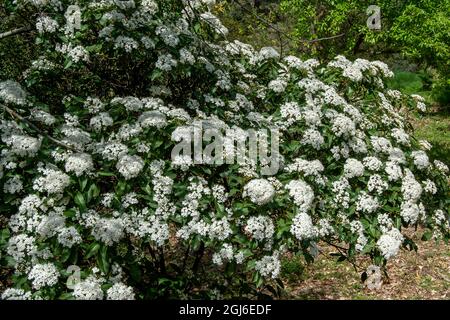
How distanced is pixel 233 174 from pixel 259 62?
80.9 inches

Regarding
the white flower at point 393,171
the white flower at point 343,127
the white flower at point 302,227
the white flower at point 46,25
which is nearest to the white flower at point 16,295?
the white flower at point 302,227

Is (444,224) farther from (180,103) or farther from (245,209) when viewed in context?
(180,103)

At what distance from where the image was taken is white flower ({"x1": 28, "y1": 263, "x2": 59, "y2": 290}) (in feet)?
9.70

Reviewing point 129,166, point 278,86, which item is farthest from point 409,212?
point 129,166

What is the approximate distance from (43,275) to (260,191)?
1.45 metres

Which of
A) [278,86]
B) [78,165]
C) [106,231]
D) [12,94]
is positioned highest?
[278,86]

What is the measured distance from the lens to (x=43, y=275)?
297 cm

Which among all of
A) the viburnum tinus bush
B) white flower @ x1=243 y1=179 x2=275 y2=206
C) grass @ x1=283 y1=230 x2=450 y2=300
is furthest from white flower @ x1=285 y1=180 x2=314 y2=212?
grass @ x1=283 y1=230 x2=450 y2=300

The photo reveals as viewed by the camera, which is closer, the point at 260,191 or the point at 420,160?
the point at 260,191

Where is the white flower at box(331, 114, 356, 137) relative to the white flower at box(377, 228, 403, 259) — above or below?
above

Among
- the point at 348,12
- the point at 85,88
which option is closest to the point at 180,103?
the point at 85,88

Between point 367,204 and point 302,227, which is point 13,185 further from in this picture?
point 367,204

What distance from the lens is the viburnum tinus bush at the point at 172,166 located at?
3180 millimetres

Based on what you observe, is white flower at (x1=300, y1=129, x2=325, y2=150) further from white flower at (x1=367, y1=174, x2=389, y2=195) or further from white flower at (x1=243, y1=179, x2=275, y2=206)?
white flower at (x1=243, y1=179, x2=275, y2=206)
